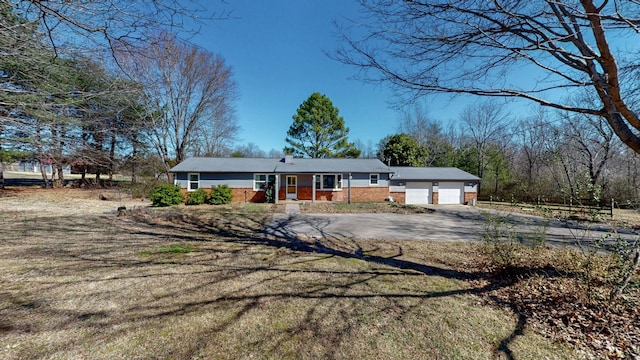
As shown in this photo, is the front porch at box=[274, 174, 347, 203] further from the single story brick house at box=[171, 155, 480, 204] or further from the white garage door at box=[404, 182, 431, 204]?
the white garage door at box=[404, 182, 431, 204]

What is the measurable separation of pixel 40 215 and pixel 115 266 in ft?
30.3

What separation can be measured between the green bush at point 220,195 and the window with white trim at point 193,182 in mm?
1350

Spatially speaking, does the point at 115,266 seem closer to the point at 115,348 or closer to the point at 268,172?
the point at 115,348

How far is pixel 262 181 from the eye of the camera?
17203mm

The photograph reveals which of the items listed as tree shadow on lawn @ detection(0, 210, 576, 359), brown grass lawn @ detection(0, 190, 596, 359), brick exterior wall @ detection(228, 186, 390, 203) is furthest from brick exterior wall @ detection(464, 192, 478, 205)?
tree shadow on lawn @ detection(0, 210, 576, 359)

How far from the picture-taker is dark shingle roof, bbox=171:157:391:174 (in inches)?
643

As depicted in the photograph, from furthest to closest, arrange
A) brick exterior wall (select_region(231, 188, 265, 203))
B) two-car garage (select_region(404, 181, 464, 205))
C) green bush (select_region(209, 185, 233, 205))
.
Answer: two-car garage (select_region(404, 181, 464, 205)), brick exterior wall (select_region(231, 188, 265, 203)), green bush (select_region(209, 185, 233, 205))

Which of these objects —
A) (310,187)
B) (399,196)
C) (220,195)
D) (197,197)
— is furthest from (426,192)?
(197,197)

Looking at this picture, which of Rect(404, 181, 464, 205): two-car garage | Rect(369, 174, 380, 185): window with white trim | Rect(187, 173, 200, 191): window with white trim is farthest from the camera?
Rect(404, 181, 464, 205): two-car garage

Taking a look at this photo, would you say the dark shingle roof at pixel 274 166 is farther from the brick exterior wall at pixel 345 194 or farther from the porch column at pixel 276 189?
the brick exterior wall at pixel 345 194

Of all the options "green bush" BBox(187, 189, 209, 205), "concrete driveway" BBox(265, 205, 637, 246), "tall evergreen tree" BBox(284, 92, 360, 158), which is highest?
"tall evergreen tree" BBox(284, 92, 360, 158)

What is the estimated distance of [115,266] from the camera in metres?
4.54

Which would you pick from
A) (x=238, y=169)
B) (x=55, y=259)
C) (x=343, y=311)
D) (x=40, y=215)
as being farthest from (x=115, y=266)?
(x=238, y=169)

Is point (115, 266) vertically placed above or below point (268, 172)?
below
